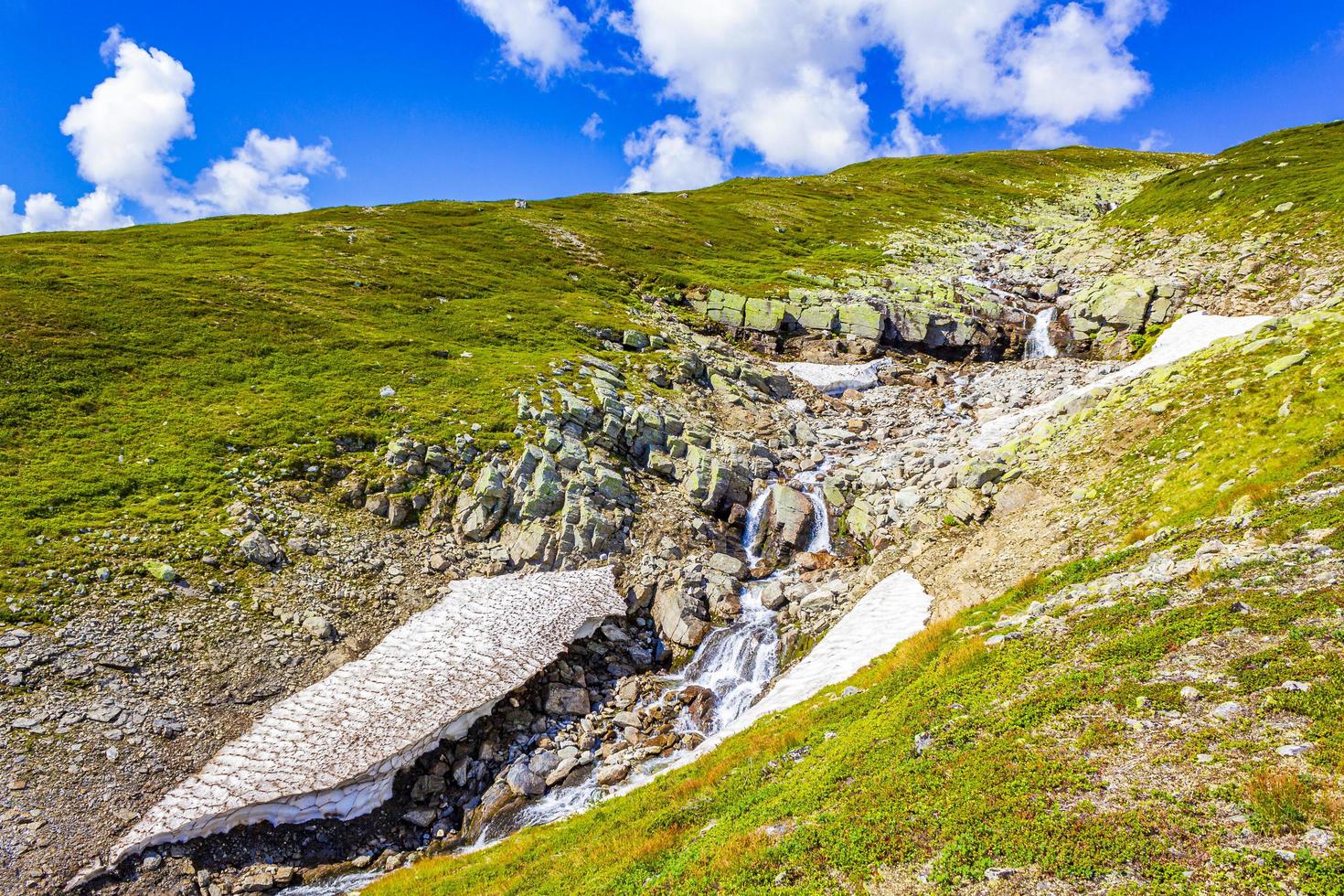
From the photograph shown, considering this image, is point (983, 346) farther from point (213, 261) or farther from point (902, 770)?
point (213, 261)

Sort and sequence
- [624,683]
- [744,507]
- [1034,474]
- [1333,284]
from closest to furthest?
[624,683] → [1034,474] → [744,507] → [1333,284]

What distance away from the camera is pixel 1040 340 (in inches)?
2506

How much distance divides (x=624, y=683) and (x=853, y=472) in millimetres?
22484

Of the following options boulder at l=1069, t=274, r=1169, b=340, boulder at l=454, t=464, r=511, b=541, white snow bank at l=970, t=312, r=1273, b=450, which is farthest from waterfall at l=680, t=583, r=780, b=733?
boulder at l=1069, t=274, r=1169, b=340

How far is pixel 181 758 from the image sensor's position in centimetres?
2147

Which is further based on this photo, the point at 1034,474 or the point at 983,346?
the point at 983,346

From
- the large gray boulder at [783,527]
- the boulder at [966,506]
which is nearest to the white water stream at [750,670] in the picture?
the large gray boulder at [783,527]

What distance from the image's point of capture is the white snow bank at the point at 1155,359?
129 ft

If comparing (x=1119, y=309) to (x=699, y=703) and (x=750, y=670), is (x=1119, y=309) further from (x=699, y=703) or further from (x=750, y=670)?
(x=699, y=703)

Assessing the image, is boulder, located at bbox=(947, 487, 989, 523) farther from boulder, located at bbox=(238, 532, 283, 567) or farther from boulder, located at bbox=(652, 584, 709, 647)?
boulder, located at bbox=(238, 532, 283, 567)

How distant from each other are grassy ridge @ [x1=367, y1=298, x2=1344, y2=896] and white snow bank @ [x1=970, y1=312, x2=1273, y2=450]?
16.5 m

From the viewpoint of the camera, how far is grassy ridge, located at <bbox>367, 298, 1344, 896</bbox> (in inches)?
367

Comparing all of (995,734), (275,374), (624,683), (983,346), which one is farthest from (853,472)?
(275,374)

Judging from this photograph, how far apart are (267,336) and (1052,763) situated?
2293 inches
